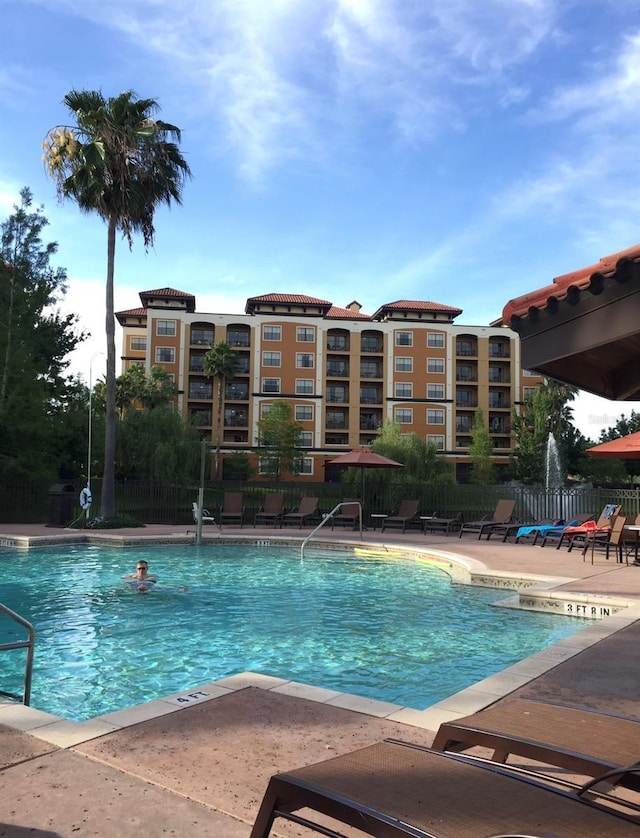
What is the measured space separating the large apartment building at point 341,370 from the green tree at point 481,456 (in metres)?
3.50

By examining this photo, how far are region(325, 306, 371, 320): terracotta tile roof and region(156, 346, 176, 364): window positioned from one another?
1655 cm

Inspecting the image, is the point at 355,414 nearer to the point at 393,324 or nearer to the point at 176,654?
the point at 393,324

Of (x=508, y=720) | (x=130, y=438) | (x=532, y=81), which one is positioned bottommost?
(x=508, y=720)

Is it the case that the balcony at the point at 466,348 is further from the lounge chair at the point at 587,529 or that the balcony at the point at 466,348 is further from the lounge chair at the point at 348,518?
the lounge chair at the point at 587,529

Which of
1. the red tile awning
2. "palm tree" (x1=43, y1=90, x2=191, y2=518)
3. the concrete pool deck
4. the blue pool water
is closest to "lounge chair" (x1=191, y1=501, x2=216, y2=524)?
"palm tree" (x1=43, y1=90, x2=191, y2=518)

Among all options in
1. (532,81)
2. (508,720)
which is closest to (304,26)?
(532,81)

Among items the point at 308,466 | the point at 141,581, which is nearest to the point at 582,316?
the point at 141,581

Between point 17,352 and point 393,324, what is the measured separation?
1815 inches

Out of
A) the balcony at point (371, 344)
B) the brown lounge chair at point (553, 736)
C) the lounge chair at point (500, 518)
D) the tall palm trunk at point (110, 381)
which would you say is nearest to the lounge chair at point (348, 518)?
the lounge chair at point (500, 518)

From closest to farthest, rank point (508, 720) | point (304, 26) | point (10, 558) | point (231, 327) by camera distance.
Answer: point (508, 720) < point (304, 26) < point (10, 558) < point (231, 327)

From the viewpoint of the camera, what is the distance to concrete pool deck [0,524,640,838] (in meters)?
2.75

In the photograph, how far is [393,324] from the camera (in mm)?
65125

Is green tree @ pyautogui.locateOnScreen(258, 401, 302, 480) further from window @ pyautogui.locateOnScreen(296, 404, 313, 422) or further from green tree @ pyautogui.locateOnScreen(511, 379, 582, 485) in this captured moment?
green tree @ pyautogui.locateOnScreen(511, 379, 582, 485)

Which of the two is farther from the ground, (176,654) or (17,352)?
(17,352)
